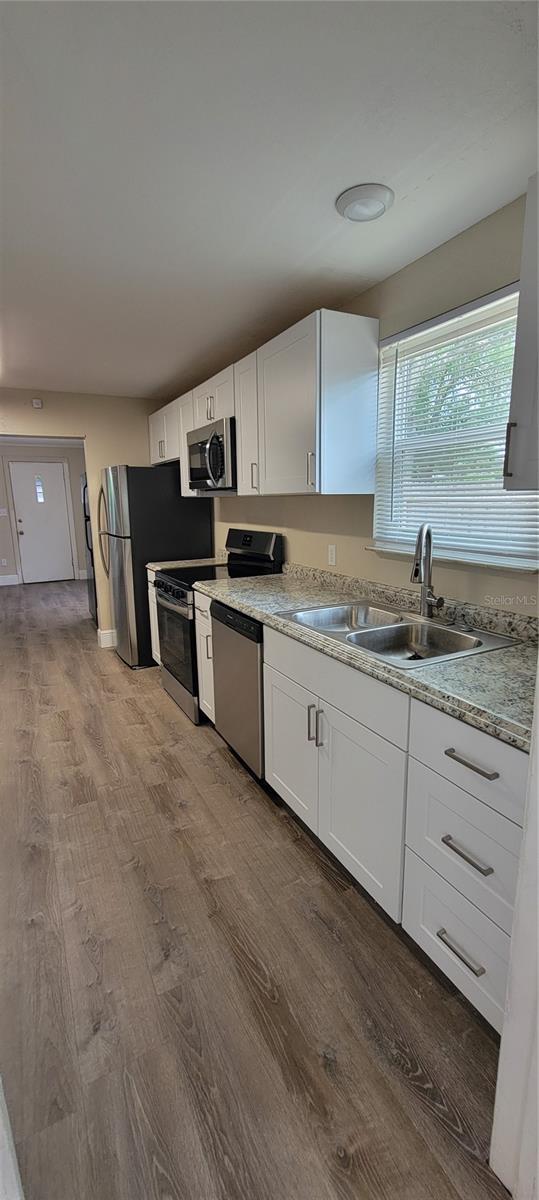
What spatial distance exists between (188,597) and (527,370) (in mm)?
2251

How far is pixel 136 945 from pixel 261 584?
178 cm

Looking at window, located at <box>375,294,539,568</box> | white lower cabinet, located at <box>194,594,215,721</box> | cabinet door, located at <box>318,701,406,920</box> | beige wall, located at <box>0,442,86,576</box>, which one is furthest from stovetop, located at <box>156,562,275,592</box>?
beige wall, located at <box>0,442,86,576</box>

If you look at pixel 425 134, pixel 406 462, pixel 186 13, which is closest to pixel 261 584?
pixel 406 462

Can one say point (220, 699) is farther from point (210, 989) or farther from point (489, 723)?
point (489, 723)

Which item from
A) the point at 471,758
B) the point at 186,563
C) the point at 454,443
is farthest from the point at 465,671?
the point at 186,563

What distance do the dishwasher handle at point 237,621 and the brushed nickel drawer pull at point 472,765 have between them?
3.60ft

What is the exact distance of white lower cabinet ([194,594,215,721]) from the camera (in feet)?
9.31

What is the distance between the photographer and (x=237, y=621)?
240cm

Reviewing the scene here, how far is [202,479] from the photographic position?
350cm

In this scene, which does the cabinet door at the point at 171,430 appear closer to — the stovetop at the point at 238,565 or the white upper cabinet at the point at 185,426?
the white upper cabinet at the point at 185,426

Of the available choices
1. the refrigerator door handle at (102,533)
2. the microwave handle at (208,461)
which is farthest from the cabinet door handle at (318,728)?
the refrigerator door handle at (102,533)

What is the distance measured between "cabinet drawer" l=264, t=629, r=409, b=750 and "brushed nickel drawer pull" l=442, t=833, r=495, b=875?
250 mm

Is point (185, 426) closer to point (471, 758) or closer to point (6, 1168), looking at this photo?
point (471, 758)

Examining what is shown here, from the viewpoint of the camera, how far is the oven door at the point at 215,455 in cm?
310
